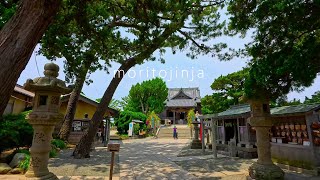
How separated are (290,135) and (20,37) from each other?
10240mm

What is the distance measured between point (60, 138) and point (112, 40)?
9.34 m

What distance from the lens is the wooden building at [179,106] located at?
49.6 m

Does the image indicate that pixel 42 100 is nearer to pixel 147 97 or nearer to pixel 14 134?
pixel 14 134

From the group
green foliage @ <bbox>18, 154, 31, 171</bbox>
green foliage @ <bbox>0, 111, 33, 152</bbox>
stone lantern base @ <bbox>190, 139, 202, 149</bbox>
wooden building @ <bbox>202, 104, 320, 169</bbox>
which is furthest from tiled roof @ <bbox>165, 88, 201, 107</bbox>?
green foliage @ <bbox>18, 154, 31, 171</bbox>

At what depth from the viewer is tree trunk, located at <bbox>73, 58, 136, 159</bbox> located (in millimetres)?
11711

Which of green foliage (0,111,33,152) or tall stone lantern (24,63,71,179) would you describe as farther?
green foliage (0,111,33,152)

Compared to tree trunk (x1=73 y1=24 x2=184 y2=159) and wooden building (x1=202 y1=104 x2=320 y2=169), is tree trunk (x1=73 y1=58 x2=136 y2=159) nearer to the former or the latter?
tree trunk (x1=73 y1=24 x2=184 y2=159)

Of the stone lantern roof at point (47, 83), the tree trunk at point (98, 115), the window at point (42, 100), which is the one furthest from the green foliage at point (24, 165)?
the stone lantern roof at point (47, 83)

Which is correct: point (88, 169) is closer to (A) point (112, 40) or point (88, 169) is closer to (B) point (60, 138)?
(A) point (112, 40)

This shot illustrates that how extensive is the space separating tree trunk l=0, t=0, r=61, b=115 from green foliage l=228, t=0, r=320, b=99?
17.5 feet

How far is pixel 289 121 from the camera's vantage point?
31.6 ft

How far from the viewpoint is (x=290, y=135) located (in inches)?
374

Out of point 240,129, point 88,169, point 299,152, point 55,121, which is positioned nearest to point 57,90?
point 55,121

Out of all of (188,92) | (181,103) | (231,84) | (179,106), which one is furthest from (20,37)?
(188,92)
